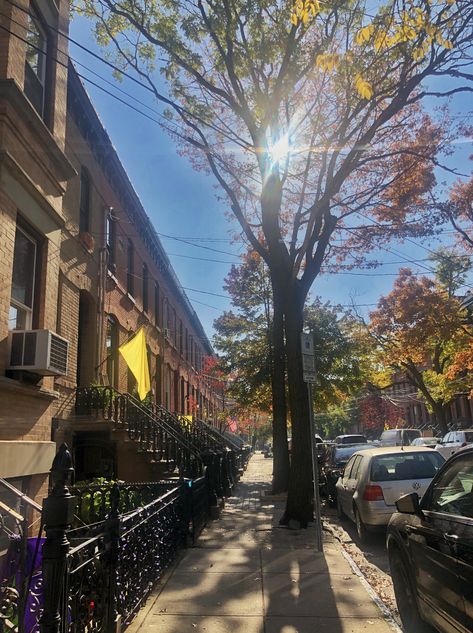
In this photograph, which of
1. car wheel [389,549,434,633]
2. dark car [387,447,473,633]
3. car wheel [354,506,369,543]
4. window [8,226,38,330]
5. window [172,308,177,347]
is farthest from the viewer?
window [172,308,177,347]

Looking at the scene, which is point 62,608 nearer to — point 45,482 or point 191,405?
point 45,482

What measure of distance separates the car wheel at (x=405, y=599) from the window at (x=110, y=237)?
1230 cm

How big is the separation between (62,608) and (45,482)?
18.5ft

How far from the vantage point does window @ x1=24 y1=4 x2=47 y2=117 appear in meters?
8.58

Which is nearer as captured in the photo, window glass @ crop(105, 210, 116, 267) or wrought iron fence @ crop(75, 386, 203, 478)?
wrought iron fence @ crop(75, 386, 203, 478)


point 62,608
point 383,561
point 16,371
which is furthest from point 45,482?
point 62,608

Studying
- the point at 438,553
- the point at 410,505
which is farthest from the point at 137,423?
the point at 438,553

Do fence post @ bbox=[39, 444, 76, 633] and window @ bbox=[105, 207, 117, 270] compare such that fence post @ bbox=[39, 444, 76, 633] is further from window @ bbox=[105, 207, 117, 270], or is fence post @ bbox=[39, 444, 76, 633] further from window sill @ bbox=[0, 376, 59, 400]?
window @ bbox=[105, 207, 117, 270]

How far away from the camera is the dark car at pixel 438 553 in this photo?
11.0ft

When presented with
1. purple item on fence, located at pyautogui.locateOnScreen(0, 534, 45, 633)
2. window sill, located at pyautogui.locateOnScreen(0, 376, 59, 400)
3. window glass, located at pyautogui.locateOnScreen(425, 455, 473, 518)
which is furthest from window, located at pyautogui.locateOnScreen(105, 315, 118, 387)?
window glass, located at pyautogui.locateOnScreen(425, 455, 473, 518)

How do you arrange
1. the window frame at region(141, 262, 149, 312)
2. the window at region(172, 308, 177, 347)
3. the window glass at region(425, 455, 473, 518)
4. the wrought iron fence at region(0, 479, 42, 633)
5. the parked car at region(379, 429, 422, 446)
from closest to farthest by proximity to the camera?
the wrought iron fence at region(0, 479, 42, 633), the window glass at region(425, 455, 473, 518), the window frame at region(141, 262, 149, 312), the window at region(172, 308, 177, 347), the parked car at region(379, 429, 422, 446)

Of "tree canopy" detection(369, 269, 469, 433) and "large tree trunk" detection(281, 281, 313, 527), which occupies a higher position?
"tree canopy" detection(369, 269, 469, 433)

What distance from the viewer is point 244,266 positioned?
23.2 m

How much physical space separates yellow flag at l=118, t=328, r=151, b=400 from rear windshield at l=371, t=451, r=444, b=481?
7.06 metres
